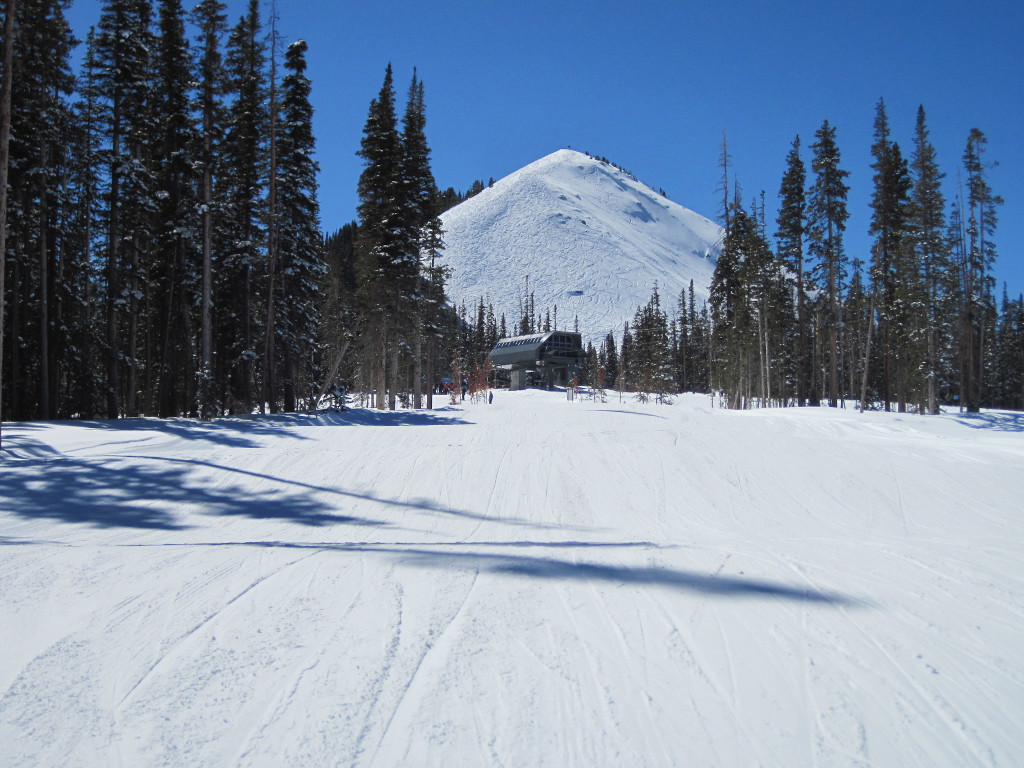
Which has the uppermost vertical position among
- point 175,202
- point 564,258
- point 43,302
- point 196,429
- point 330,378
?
point 564,258

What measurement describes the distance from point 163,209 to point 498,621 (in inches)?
906

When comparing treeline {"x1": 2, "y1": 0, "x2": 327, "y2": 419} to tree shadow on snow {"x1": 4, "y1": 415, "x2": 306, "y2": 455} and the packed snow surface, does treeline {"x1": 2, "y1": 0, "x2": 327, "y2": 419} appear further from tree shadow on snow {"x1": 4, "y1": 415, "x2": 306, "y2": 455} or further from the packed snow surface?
the packed snow surface

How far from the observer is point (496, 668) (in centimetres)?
350

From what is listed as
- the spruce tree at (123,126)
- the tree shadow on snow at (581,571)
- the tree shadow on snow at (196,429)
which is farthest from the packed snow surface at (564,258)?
the tree shadow on snow at (581,571)

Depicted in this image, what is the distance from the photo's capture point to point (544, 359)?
65.1 m

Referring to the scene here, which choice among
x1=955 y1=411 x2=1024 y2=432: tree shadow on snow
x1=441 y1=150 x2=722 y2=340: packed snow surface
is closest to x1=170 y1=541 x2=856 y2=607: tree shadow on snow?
x1=955 y1=411 x2=1024 y2=432: tree shadow on snow

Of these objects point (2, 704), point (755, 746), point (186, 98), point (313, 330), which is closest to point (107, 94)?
point (186, 98)

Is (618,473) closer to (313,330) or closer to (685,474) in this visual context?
(685,474)

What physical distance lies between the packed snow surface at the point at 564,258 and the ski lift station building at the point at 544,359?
49.3 m

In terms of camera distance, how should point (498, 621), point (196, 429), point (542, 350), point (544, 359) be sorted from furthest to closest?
point (542, 350) → point (544, 359) → point (196, 429) → point (498, 621)

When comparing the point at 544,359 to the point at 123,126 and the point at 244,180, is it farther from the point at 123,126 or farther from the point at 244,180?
the point at 123,126

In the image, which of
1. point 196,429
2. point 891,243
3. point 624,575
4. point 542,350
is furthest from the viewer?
point 542,350

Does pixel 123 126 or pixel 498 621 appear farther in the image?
pixel 123 126

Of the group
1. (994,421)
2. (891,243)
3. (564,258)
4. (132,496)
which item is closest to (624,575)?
(132,496)
